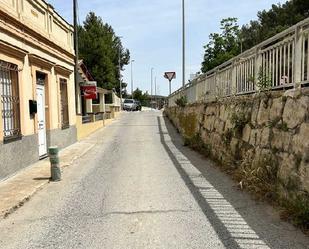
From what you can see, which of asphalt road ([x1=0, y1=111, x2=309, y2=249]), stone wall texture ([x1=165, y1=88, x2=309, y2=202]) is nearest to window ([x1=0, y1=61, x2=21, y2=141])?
asphalt road ([x1=0, y1=111, x2=309, y2=249])

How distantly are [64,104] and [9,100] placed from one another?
22.1 ft

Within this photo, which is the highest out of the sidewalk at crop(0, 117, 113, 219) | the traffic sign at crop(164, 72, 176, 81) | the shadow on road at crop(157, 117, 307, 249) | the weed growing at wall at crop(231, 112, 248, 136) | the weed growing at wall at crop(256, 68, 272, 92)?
the traffic sign at crop(164, 72, 176, 81)

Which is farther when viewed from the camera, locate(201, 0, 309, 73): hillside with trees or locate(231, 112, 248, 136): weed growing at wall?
Answer: locate(201, 0, 309, 73): hillside with trees

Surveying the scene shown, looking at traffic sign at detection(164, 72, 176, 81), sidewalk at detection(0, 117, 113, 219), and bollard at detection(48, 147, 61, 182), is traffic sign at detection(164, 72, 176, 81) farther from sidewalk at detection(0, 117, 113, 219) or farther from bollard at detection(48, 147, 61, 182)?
bollard at detection(48, 147, 61, 182)

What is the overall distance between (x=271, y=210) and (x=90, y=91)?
2160 centimetres

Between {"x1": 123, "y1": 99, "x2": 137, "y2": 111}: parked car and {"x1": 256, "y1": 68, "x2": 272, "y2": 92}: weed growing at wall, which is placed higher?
{"x1": 256, "y1": 68, "x2": 272, "y2": 92}: weed growing at wall

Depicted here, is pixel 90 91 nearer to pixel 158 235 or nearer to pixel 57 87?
pixel 57 87

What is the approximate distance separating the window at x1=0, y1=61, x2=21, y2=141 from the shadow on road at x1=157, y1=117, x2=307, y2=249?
4167 millimetres

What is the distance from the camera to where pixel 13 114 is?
10945 mm

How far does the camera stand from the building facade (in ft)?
33.8

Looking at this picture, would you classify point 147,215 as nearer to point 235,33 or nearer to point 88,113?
point 88,113

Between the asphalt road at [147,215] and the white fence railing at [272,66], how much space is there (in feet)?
6.50

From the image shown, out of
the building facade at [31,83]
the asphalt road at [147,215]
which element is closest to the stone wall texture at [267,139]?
the asphalt road at [147,215]

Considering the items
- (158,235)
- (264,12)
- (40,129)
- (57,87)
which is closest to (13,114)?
(40,129)
